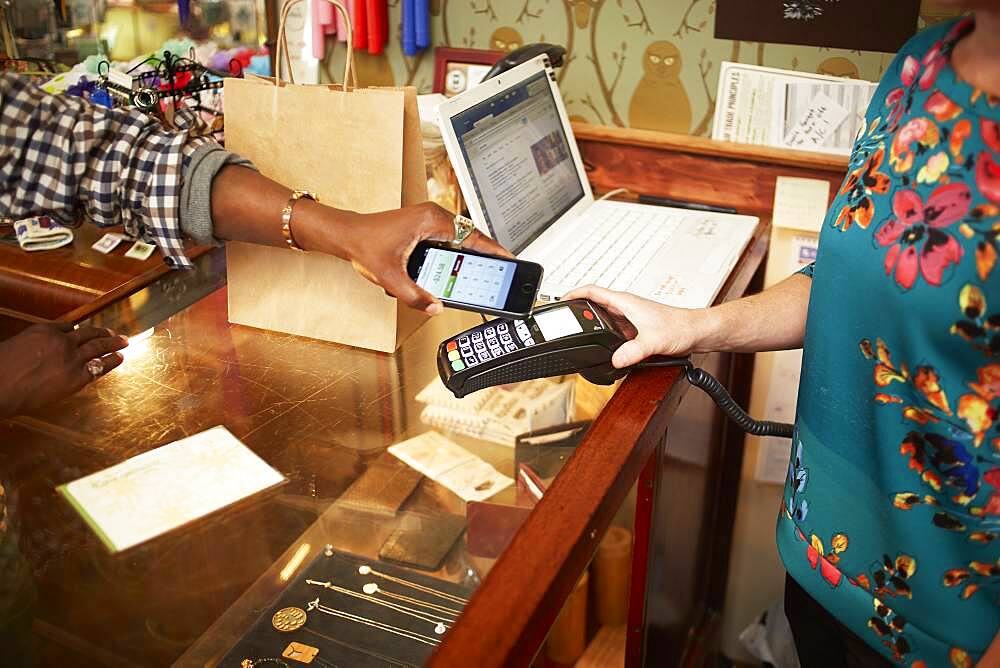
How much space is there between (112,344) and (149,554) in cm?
43

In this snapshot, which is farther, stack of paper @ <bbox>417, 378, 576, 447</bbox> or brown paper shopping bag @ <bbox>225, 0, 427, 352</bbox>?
brown paper shopping bag @ <bbox>225, 0, 427, 352</bbox>

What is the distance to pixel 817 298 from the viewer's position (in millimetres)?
931

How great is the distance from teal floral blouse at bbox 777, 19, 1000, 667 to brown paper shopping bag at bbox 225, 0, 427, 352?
0.56 metres

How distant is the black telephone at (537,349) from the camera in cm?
101

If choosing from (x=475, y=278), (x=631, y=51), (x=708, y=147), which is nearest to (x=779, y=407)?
(x=708, y=147)

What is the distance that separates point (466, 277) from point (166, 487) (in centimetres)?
43

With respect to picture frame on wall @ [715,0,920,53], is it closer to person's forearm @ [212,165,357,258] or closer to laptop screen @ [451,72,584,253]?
laptop screen @ [451,72,584,253]

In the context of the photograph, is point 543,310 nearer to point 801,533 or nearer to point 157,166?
point 801,533

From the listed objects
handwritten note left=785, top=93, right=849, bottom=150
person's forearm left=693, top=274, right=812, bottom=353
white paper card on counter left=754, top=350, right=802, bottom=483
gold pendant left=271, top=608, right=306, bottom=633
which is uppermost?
handwritten note left=785, top=93, right=849, bottom=150

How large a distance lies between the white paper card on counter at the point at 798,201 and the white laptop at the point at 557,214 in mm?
134

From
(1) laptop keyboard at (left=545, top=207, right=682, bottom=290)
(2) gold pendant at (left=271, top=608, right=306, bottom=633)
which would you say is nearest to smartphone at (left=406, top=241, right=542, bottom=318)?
(1) laptop keyboard at (left=545, top=207, right=682, bottom=290)

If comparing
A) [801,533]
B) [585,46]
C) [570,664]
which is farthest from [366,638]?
[585,46]

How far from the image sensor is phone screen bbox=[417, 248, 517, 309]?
111 cm

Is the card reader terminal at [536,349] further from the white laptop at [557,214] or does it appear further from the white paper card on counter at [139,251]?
the white paper card on counter at [139,251]
